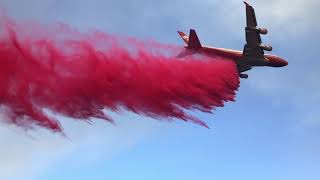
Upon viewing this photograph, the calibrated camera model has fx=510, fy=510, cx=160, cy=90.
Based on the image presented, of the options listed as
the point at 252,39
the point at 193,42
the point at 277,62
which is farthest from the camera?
the point at 277,62

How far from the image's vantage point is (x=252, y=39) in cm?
5281

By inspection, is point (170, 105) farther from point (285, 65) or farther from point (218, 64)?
point (285, 65)

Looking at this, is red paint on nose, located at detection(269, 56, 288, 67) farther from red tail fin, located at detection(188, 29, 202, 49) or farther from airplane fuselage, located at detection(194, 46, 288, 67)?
red tail fin, located at detection(188, 29, 202, 49)

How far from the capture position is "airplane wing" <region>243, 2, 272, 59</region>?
50656 mm

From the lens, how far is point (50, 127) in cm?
3675

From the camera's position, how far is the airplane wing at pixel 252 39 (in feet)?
166

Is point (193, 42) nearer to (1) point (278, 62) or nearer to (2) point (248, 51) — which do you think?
(2) point (248, 51)

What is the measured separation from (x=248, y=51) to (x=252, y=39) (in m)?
1.46

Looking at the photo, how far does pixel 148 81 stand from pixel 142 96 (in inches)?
69.9

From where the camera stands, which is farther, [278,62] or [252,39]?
[278,62]

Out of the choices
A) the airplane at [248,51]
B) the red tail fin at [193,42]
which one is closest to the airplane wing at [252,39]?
the airplane at [248,51]

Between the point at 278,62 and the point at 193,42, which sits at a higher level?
the point at 278,62

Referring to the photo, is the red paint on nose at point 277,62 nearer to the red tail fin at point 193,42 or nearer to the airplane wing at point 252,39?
the airplane wing at point 252,39

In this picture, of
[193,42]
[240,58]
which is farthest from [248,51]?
[193,42]
